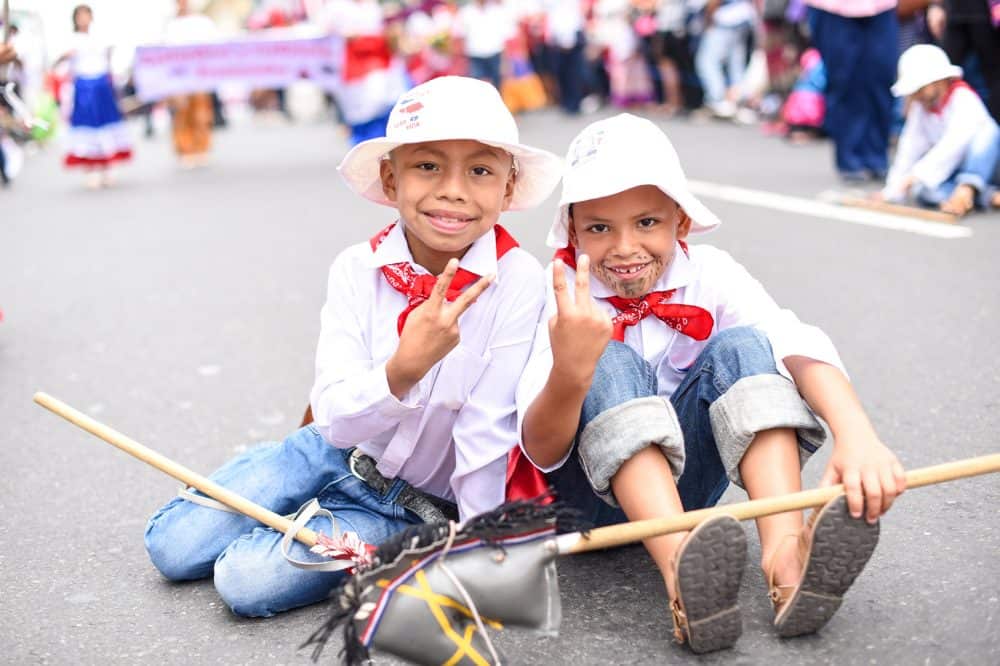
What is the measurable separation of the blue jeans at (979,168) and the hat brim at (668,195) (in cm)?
410

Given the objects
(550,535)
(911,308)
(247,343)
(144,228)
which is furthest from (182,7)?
(550,535)

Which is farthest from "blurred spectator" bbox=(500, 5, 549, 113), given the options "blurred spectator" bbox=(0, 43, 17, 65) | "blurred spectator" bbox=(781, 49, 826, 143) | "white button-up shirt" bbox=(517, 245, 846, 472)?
"white button-up shirt" bbox=(517, 245, 846, 472)

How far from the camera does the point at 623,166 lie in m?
2.29

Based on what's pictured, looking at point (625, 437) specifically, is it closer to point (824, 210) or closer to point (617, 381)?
point (617, 381)

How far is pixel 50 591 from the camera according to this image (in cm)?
254

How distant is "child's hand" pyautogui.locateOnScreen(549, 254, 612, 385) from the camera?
79.4 inches

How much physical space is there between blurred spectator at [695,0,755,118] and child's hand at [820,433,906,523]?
403 inches

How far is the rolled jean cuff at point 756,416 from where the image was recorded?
2135 mm

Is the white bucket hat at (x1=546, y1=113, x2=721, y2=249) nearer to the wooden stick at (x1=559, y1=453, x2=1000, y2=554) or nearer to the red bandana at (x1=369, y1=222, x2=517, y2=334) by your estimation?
the red bandana at (x1=369, y1=222, x2=517, y2=334)

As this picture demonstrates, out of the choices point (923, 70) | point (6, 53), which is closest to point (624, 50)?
point (923, 70)

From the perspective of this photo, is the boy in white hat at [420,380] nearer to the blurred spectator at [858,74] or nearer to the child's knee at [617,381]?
the child's knee at [617,381]

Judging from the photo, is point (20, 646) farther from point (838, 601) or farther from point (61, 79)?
point (61, 79)

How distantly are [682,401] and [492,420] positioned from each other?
1.17 feet

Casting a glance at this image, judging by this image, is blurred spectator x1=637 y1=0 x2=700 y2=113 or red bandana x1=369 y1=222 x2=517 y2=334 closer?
red bandana x1=369 y1=222 x2=517 y2=334
